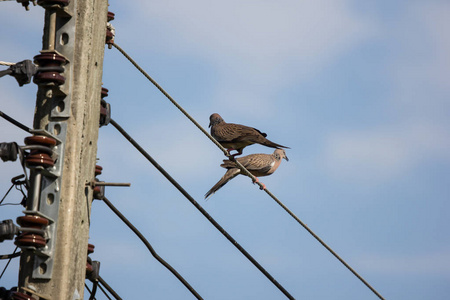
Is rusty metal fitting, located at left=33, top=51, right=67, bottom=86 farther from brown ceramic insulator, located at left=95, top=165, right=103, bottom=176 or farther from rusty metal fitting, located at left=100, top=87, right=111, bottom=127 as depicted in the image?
brown ceramic insulator, located at left=95, top=165, right=103, bottom=176

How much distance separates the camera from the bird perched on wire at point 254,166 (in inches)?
520

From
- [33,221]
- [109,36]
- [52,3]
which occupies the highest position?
[109,36]

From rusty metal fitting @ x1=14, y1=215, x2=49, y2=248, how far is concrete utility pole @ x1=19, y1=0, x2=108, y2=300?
52 millimetres

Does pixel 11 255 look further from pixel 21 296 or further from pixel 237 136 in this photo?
pixel 237 136

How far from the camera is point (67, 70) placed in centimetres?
617

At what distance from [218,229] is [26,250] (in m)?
2.78

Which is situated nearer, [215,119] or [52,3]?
[52,3]

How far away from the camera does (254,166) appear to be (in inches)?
561

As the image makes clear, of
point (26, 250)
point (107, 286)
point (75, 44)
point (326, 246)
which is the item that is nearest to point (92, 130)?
point (75, 44)

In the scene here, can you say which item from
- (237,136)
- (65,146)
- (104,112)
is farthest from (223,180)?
(65,146)

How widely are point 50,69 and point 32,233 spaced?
1.38 m

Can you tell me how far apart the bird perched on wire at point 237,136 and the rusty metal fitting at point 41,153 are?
19.6 ft

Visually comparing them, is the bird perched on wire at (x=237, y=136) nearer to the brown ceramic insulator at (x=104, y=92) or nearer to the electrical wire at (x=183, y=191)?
the electrical wire at (x=183, y=191)

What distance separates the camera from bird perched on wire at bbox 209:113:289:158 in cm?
1249
